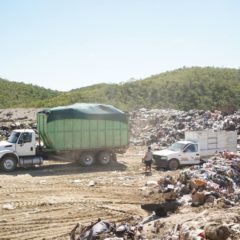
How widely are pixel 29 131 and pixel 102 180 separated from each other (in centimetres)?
511

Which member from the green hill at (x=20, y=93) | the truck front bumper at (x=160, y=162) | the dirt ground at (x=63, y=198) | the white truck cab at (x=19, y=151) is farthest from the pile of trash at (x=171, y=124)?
the green hill at (x=20, y=93)

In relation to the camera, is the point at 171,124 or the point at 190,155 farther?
the point at 171,124

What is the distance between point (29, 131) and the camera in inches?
930

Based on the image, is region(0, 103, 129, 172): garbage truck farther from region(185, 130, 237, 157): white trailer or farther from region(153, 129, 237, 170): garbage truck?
region(185, 130, 237, 157): white trailer

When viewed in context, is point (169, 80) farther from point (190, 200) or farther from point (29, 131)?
point (190, 200)

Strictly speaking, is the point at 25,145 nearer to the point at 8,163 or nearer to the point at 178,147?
the point at 8,163

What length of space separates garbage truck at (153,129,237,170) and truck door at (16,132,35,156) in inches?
258

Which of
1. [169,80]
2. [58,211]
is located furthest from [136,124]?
[169,80]

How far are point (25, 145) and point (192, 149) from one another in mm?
8836

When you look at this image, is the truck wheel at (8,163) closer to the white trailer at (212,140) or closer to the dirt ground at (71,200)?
the dirt ground at (71,200)

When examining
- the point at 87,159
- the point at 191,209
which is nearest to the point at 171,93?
the point at 87,159

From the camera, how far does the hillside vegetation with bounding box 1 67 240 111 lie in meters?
62.4

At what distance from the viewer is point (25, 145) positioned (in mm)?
23500

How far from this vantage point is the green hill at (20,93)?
263 feet
